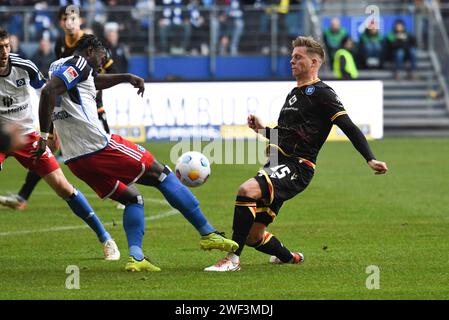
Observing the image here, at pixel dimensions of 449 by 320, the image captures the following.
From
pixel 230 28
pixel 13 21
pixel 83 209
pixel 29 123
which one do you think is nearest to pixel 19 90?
pixel 29 123

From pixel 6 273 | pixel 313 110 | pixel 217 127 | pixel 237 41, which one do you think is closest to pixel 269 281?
pixel 313 110

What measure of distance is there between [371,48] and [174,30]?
537cm

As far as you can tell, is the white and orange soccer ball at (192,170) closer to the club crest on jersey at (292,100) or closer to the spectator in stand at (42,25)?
the club crest on jersey at (292,100)

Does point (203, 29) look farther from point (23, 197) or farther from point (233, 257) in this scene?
point (233, 257)

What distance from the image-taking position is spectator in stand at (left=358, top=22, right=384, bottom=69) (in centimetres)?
2872

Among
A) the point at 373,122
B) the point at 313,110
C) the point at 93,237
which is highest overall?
the point at 313,110

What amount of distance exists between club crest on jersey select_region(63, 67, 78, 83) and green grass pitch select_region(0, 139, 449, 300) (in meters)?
1.71

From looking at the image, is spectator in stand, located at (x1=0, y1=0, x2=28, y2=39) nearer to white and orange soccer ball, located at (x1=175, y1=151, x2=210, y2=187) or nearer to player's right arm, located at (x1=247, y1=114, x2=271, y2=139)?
white and orange soccer ball, located at (x1=175, y1=151, x2=210, y2=187)

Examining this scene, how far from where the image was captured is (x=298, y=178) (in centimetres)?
947

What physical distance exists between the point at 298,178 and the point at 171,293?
5.97 feet

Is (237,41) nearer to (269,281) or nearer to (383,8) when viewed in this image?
(383,8)

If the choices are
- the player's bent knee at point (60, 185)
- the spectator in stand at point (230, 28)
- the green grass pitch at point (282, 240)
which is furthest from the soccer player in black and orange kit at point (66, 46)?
the spectator in stand at point (230, 28)

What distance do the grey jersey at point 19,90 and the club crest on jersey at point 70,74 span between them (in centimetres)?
148
